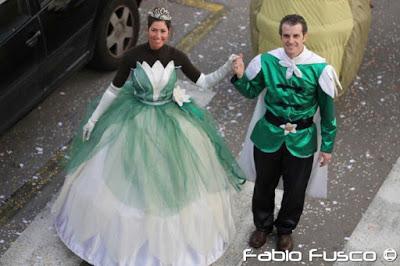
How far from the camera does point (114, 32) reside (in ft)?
24.7

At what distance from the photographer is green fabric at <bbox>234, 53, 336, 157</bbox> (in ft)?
16.1

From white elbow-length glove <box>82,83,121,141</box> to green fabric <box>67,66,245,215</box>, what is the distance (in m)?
0.07

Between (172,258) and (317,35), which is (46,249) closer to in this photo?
(172,258)

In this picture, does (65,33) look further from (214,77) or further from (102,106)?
(214,77)

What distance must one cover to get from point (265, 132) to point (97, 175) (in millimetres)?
1191

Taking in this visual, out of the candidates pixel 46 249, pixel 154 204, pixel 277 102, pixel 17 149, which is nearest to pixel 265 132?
pixel 277 102

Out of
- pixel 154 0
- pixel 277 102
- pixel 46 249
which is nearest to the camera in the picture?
pixel 277 102

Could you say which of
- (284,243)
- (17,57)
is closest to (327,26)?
(284,243)

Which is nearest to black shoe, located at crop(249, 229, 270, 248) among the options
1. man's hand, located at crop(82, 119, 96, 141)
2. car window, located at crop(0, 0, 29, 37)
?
man's hand, located at crop(82, 119, 96, 141)

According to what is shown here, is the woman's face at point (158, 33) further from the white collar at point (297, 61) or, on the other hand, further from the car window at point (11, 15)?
the car window at point (11, 15)

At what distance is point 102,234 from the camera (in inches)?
209

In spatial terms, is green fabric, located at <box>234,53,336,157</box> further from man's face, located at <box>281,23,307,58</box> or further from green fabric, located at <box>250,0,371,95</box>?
green fabric, located at <box>250,0,371,95</box>


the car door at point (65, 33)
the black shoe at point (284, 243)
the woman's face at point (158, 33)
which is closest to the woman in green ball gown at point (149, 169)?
the woman's face at point (158, 33)

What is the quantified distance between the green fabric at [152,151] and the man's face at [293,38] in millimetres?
818
